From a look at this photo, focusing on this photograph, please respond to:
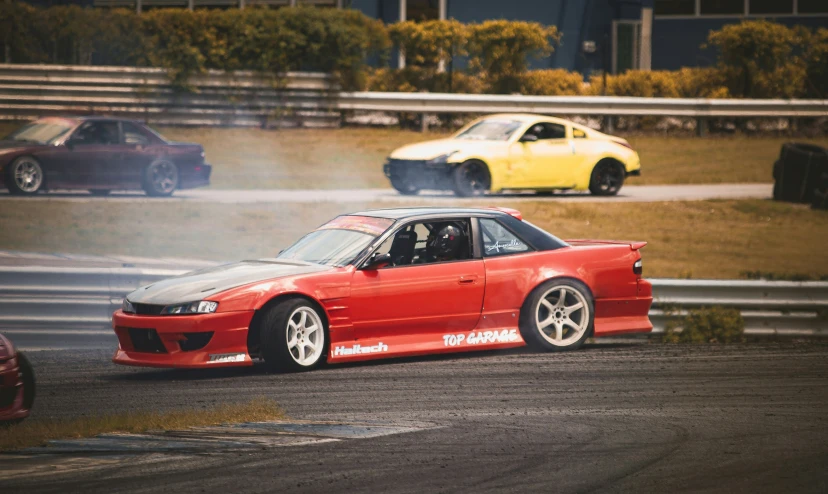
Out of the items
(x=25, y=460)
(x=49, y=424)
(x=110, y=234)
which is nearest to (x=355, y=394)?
(x=49, y=424)

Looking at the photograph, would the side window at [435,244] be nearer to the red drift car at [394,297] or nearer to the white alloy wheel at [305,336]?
the red drift car at [394,297]

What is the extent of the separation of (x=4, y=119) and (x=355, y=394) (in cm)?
1538

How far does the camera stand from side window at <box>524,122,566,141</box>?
1786 cm

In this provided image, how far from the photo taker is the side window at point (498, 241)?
9930 millimetres

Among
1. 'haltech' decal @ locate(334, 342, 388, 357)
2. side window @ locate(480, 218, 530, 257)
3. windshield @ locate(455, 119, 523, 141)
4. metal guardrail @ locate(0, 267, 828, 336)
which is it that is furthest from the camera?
windshield @ locate(455, 119, 523, 141)

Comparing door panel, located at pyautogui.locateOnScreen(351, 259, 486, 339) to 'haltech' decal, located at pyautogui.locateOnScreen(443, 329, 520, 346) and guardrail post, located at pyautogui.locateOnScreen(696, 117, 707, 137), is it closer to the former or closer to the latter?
'haltech' decal, located at pyautogui.locateOnScreen(443, 329, 520, 346)

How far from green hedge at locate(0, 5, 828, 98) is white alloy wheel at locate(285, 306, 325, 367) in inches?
546

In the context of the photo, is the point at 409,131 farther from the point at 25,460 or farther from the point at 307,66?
the point at 25,460

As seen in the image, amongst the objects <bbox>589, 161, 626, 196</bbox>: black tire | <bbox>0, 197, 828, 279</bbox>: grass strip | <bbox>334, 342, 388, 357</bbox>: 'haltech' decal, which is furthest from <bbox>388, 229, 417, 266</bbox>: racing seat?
<bbox>589, 161, 626, 196</bbox>: black tire

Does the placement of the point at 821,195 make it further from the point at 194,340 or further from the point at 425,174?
the point at 194,340

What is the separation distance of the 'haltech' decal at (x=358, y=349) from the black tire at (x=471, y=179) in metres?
7.93

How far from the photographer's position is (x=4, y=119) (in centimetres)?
2138

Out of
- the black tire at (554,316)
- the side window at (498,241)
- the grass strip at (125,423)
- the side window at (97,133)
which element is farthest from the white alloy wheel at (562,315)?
the side window at (97,133)

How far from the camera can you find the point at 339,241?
32.5ft
